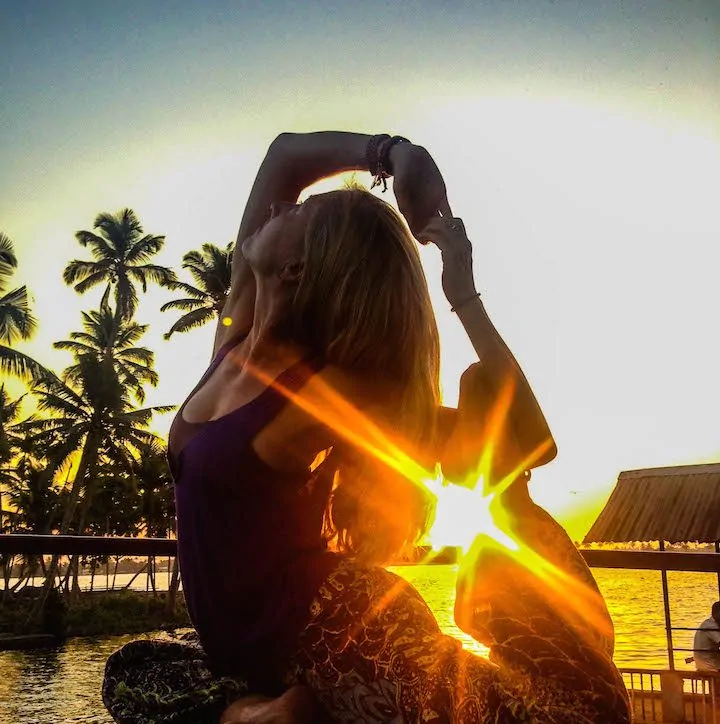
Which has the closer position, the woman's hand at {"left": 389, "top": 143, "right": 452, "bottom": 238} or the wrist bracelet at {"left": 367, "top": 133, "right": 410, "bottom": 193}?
the woman's hand at {"left": 389, "top": 143, "right": 452, "bottom": 238}

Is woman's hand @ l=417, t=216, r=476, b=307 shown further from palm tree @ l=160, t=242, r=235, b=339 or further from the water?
palm tree @ l=160, t=242, r=235, b=339

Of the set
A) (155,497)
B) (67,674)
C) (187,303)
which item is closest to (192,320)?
(187,303)

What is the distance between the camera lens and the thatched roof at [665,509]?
11.6 m

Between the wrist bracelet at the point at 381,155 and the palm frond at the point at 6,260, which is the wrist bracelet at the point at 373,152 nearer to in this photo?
the wrist bracelet at the point at 381,155

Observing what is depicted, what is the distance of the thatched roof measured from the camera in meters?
11.6

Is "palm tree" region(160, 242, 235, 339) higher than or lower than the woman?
higher

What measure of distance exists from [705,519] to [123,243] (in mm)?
34048

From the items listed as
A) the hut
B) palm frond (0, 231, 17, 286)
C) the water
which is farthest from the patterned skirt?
palm frond (0, 231, 17, 286)

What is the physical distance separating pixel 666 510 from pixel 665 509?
0.04 meters

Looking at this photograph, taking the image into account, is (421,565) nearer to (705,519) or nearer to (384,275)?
(384,275)

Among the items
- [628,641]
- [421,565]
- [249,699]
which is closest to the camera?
[249,699]

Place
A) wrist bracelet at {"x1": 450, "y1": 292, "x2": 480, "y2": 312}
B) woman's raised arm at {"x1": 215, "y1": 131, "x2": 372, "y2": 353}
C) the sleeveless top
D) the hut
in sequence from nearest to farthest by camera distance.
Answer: the sleeveless top
wrist bracelet at {"x1": 450, "y1": 292, "x2": 480, "y2": 312}
woman's raised arm at {"x1": 215, "y1": 131, "x2": 372, "y2": 353}
the hut

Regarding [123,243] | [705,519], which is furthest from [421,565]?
[123,243]

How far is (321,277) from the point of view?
1.29 meters
